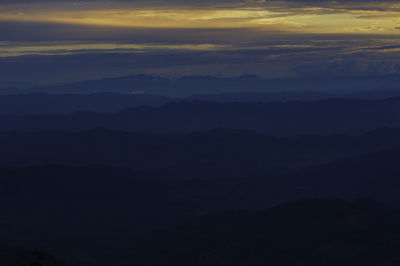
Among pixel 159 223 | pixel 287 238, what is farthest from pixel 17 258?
pixel 159 223

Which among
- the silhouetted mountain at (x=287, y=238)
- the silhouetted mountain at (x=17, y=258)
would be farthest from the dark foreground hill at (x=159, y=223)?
the silhouetted mountain at (x=17, y=258)

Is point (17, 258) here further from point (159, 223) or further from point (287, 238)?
point (159, 223)

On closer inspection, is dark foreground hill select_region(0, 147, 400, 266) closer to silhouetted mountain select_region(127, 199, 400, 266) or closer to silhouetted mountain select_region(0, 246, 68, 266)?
silhouetted mountain select_region(127, 199, 400, 266)

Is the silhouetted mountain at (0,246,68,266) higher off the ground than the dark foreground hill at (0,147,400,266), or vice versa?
the silhouetted mountain at (0,246,68,266)

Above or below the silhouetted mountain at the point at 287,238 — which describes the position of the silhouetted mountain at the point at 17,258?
above

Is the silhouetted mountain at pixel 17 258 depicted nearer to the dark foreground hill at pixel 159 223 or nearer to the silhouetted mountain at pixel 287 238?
the dark foreground hill at pixel 159 223

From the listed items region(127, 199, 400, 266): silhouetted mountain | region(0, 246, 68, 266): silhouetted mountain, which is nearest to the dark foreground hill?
region(127, 199, 400, 266): silhouetted mountain

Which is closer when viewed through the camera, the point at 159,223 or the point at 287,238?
the point at 287,238

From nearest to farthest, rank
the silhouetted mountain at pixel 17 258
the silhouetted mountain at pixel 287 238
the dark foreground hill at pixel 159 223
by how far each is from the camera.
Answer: the silhouetted mountain at pixel 17 258, the silhouetted mountain at pixel 287 238, the dark foreground hill at pixel 159 223
